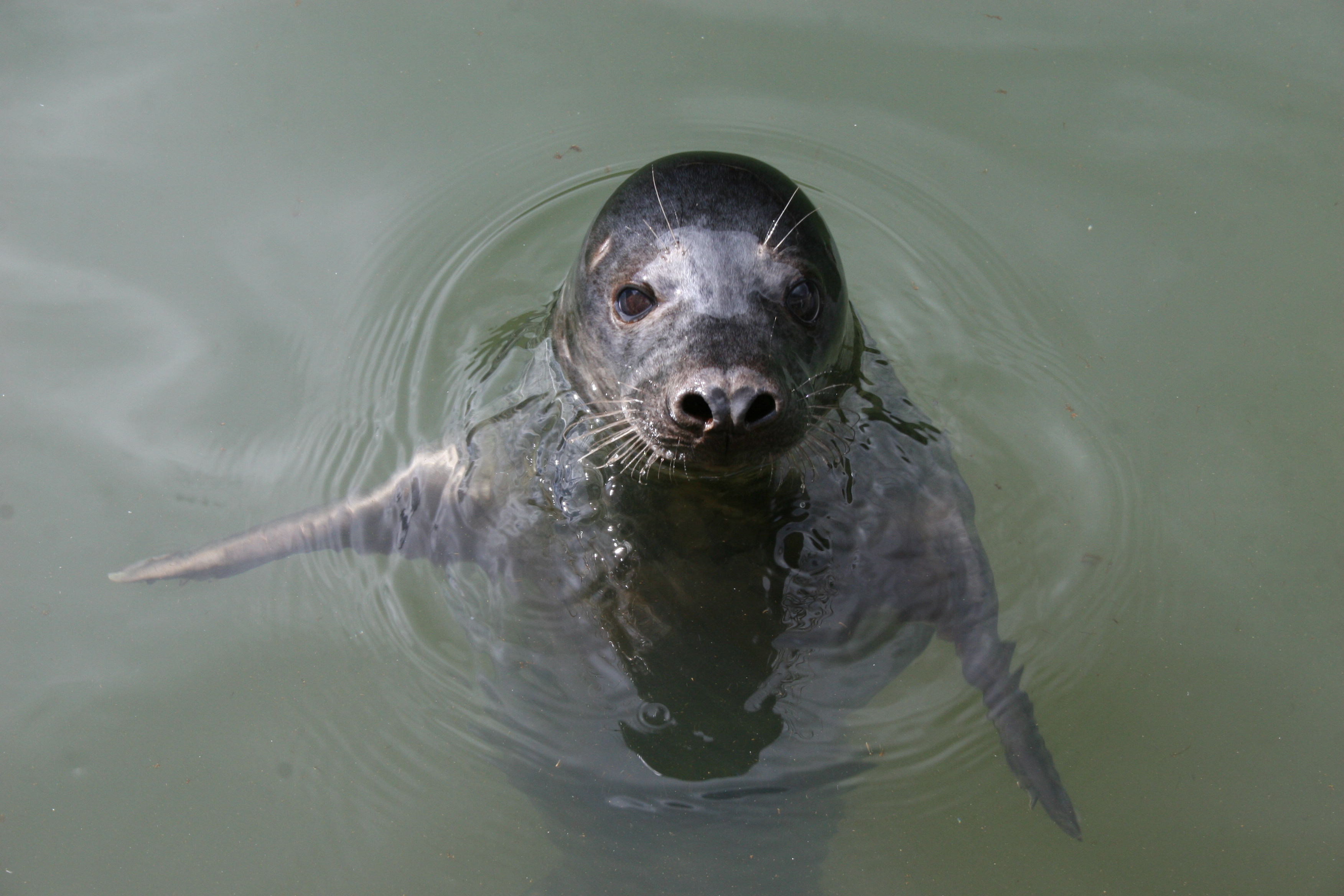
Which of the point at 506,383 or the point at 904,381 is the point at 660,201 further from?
the point at 904,381

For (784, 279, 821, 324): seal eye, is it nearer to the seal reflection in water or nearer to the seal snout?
the seal reflection in water

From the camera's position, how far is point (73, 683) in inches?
158

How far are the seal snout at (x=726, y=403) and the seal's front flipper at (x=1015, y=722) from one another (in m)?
1.27

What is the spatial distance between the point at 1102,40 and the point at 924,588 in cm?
406

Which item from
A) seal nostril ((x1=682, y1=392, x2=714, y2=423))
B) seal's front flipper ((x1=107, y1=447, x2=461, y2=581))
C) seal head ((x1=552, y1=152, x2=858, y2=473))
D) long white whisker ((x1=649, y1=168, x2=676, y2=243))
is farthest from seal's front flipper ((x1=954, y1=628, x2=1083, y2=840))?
seal's front flipper ((x1=107, y1=447, x2=461, y2=581))

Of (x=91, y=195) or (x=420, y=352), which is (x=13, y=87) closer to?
(x=91, y=195)

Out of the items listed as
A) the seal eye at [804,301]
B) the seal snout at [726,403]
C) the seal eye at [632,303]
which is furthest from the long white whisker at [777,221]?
the seal snout at [726,403]

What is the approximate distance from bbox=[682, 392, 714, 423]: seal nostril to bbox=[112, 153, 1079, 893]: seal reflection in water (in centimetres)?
46

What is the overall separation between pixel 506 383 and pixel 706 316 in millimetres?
1290

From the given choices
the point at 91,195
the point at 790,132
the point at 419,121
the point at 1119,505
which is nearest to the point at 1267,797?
the point at 1119,505

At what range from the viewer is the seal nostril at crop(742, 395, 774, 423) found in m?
2.76

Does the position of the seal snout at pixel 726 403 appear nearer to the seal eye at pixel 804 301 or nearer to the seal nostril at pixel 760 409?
the seal nostril at pixel 760 409

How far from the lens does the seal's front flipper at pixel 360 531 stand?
3.87 m

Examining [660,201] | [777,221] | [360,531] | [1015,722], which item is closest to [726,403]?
[777,221]
